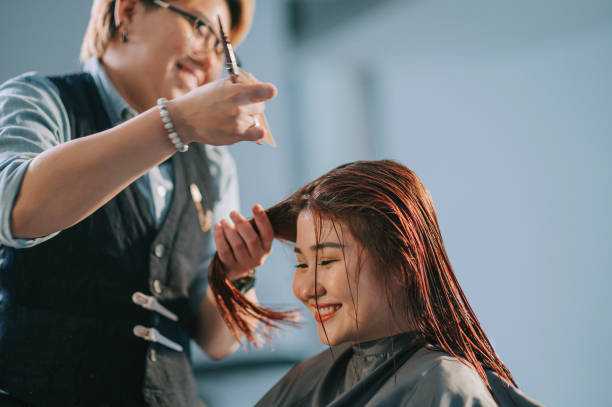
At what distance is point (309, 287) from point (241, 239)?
0.73 ft

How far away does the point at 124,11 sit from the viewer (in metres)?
1.09

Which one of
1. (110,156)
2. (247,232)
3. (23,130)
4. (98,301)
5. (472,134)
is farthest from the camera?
(472,134)

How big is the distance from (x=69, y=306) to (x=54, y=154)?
0.34 meters

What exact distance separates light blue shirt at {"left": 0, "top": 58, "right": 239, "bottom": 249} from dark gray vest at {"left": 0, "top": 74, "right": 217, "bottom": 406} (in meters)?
0.03

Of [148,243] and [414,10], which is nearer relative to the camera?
[148,243]

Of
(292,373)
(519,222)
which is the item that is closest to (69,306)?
(292,373)

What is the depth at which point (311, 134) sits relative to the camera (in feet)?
9.26

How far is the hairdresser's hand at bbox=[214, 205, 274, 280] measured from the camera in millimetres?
1063

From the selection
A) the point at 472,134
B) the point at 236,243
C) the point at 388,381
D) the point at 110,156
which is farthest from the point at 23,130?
the point at 472,134

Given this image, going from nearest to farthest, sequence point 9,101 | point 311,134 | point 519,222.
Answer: point 9,101
point 519,222
point 311,134

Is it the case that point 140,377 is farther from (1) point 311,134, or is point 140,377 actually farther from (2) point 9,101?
(1) point 311,134

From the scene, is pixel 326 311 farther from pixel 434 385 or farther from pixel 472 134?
pixel 472 134

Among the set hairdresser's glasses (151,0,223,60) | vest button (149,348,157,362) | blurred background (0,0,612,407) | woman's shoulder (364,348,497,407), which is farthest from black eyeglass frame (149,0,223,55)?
blurred background (0,0,612,407)

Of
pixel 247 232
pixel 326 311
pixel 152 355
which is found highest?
pixel 247 232
